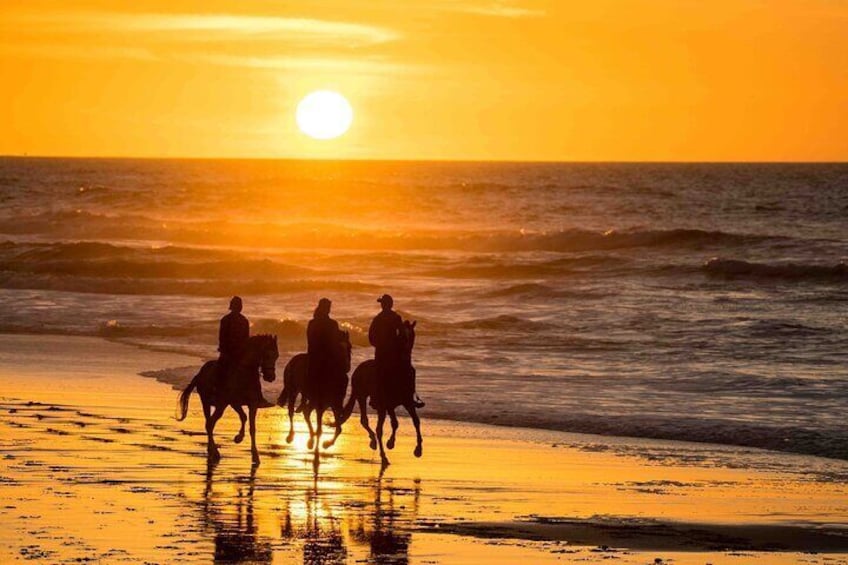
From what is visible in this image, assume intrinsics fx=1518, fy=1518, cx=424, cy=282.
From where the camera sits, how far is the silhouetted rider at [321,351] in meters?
16.6

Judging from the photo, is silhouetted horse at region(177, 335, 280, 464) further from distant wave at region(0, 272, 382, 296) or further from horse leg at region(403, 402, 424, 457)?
distant wave at region(0, 272, 382, 296)

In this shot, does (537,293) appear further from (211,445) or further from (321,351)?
(211,445)

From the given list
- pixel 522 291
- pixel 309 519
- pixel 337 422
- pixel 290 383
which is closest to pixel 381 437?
pixel 337 422

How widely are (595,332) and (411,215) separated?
2314 inches

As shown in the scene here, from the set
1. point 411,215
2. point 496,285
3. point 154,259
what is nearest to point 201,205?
point 411,215

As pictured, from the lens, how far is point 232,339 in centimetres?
1606

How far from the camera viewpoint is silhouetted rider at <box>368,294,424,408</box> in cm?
1658

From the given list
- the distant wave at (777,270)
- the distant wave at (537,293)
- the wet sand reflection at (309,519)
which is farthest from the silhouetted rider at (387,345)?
the distant wave at (777,270)

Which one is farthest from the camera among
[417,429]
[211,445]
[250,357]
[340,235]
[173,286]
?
[340,235]

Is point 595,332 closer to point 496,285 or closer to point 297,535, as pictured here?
point 496,285

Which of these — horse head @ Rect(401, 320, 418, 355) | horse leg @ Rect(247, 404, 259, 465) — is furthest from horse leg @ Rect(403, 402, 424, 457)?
horse leg @ Rect(247, 404, 259, 465)

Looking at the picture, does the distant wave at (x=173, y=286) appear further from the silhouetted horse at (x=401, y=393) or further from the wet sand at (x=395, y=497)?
the silhouetted horse at (x=401, y=393)

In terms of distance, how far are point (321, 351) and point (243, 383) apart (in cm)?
100

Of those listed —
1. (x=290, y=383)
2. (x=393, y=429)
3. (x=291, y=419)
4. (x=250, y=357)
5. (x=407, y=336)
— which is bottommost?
(x=393, y=429)
